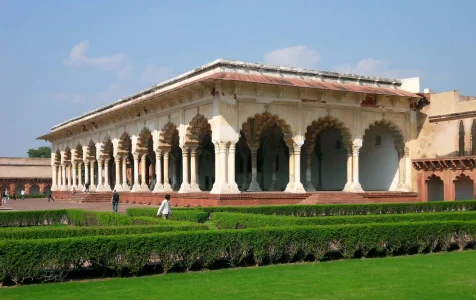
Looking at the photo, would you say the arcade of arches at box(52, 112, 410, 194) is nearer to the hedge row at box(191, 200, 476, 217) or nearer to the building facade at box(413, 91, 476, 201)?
the building facade at box(413, 91, 476, 201)

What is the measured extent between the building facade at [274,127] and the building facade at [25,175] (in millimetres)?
25555

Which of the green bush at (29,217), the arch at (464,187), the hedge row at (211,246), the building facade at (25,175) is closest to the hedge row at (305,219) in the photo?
Answer: the hedge row at (211,246)

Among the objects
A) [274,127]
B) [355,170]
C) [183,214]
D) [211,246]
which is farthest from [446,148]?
[211,246]

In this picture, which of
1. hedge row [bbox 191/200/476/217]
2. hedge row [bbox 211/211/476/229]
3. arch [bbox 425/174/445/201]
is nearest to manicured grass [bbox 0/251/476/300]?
hedge row [bbox 211/211/476/229]

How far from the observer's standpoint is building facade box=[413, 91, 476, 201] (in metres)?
22.0

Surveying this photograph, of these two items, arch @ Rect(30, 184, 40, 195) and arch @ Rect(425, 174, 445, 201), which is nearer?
arch @ Rect(425, 174, 445, 201)

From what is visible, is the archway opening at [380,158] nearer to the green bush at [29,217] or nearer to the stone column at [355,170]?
the stone column at [355,170]

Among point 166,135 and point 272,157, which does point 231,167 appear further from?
point 272,157

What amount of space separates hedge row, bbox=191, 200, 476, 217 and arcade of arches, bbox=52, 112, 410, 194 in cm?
375

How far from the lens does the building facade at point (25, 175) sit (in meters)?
54.0

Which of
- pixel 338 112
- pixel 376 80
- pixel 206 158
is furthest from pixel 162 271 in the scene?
pixel 206 158

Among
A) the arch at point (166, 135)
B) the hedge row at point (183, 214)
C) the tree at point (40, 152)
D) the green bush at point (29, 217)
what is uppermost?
the tree at point (40, 152)

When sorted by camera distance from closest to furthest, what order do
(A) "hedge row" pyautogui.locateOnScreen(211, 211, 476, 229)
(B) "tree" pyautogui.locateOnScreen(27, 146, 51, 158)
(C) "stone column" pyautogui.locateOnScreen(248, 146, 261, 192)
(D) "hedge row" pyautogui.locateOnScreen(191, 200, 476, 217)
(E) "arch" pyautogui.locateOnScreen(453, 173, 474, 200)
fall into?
(A) "hedge row" pyautogui.locateOnScreen(211, 211, 476, 229) < (D) "hedge row" pyautogui.locateOnScreen(191, 200, 476, 217) < (E) "arch" pyautogui.locateOnScreen(453, 173, 474, 200) < (C) "stone column" pyautogui.locateOnScreen(248, 146, 261, 192) < (B) "tree" pyautogui.locateOnScreen(27, 146, 51, 158)

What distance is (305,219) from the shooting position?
10.8 m
